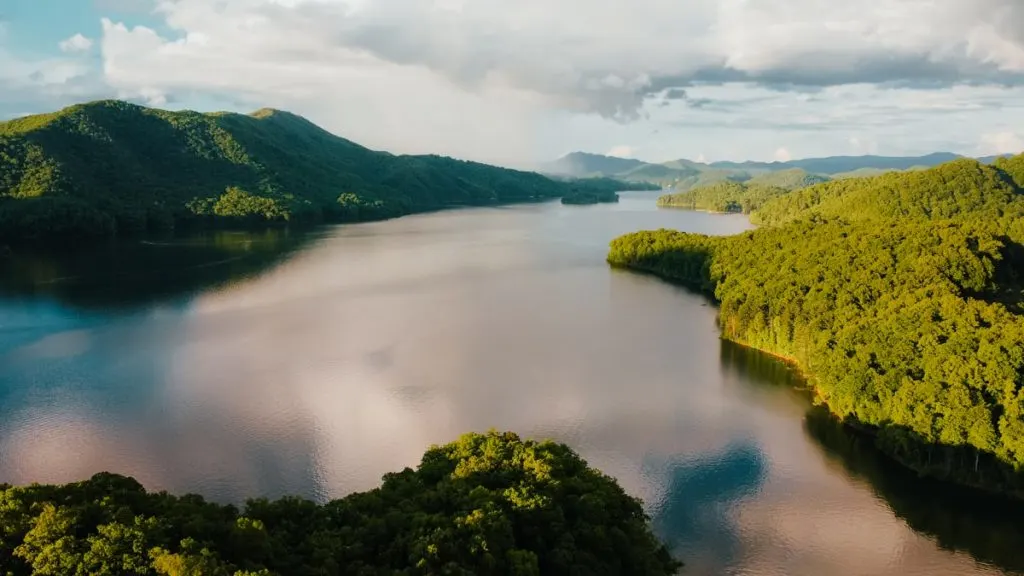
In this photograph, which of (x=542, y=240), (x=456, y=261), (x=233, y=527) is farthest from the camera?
(x=542, y=240)

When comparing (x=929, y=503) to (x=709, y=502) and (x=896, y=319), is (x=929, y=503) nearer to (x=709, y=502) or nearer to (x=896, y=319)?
(x=709, y=502)

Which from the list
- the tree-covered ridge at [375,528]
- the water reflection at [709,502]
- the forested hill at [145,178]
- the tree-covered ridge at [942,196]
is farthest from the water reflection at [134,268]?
the tree-covered ridge at [942,196]

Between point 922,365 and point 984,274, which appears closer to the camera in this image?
point 922,365

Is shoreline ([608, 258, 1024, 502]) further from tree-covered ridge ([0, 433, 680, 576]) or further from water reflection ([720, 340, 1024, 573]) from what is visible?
tree-covered ridge ([0, 433, 680, 576])

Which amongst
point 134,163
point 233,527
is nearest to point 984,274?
point 233,527

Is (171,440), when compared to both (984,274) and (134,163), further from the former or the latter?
(134,163)
